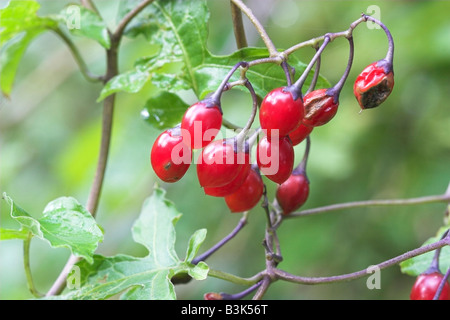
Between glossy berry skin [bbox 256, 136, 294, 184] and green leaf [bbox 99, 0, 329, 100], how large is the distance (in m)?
0.23

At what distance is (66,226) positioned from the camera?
79 cm

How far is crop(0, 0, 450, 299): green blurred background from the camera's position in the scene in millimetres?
2029

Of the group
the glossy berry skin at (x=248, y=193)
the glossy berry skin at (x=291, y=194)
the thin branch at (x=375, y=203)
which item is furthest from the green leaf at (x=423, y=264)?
the glossy berry skin at (x=248, y=193)

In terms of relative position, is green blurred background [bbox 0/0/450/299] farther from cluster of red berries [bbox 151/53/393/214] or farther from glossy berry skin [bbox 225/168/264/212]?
cluster of red berries [bbox 151/53/393/214]

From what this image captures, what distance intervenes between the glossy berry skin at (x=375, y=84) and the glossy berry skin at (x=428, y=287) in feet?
1.23

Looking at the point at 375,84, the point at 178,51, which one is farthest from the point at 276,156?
the point at 178,51

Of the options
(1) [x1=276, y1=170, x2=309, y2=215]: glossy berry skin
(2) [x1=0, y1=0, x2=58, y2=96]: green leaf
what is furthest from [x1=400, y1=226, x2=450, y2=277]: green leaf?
(2) [x1=0, y1=0, x2=58, y2=96]: green leaf

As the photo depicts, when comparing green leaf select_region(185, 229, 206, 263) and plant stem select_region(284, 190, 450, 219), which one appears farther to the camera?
plant stem select_region(284, 190, 450, 219)

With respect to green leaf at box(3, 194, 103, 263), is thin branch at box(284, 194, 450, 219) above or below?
above

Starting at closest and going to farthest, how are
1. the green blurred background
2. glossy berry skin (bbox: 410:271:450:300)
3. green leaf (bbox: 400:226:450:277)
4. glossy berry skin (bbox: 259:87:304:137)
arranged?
glossy berry skin (bbox: 259:87:304:137), glossy berry skin (bbox: 410:271:450:300), green leaf (bbox: 400:226:450:277), the green blurred background

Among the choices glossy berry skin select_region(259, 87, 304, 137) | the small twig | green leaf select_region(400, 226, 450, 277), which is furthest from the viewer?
green leaf select_region(400, 226, 450, 277)

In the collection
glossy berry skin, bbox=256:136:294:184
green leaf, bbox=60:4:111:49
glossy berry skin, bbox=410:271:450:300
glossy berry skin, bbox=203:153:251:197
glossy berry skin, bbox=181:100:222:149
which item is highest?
green leaf, bbox=60:4:111:49
